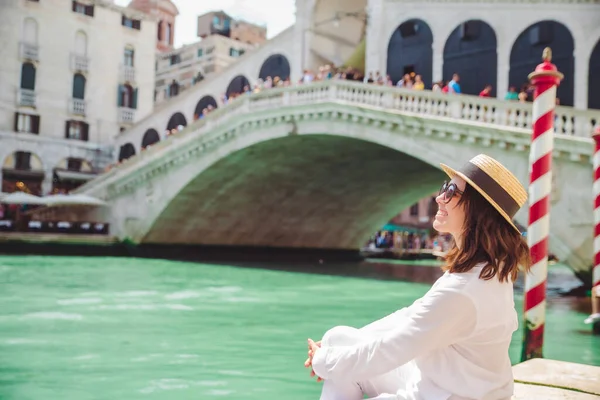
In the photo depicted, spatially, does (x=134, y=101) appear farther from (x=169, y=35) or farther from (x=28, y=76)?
(x=169, y=35)

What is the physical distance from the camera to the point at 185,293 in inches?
334

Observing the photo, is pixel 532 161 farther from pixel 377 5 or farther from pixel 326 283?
pixel 377 5

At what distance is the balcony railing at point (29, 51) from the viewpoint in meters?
20.4

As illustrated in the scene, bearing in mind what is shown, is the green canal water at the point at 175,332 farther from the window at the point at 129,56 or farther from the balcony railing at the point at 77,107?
the window at the point at 129,56

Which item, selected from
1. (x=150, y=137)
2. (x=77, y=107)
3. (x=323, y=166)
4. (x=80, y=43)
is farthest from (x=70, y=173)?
(x=323, y=166)

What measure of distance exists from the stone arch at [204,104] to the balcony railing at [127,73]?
388 centimetres

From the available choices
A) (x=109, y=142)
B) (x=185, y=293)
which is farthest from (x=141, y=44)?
(x=185, y=293)

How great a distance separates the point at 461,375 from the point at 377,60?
13.2m

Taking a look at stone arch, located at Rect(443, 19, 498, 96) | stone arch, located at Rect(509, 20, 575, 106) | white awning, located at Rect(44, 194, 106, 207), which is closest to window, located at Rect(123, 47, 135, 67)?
white awning, located at Rect(44, 194, 106, 207)

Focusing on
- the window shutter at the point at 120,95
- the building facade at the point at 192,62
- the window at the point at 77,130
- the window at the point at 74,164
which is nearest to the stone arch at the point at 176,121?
the window shutter at the point at 120,95

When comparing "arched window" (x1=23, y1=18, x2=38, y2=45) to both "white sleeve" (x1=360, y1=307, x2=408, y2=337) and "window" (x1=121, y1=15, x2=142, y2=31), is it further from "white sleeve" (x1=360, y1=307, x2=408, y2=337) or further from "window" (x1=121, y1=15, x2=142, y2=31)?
"white sleeve" (x1=360, y1=307, x2=408, y2=337)

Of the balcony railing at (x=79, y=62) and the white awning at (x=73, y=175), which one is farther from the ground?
Result: the balcony railing at (x=79, y=62)

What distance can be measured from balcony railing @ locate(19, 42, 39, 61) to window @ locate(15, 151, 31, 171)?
2998mm

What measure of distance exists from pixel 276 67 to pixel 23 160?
9129mm
